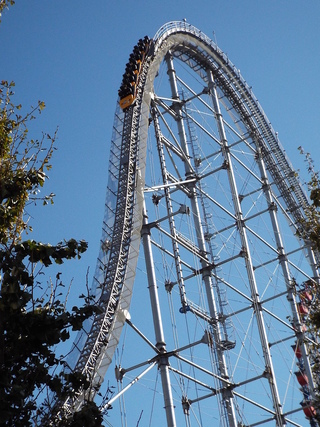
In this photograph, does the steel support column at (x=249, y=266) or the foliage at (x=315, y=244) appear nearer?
the foliage at (x=315, y=244)

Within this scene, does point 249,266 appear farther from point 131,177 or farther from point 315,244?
point 315,244

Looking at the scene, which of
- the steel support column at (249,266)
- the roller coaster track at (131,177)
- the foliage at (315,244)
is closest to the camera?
the foliage at (315,244)

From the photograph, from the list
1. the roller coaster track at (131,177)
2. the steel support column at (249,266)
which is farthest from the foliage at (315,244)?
the steel support column at (249,266)

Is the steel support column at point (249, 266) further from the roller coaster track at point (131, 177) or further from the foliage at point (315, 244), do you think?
the foliage at point (315, 244)

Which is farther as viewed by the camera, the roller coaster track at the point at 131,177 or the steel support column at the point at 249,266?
the steel support column at the point at 249,266

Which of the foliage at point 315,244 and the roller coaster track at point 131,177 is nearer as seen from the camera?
the foliage at point 315,244

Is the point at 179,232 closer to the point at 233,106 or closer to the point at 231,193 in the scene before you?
the point at 231,193

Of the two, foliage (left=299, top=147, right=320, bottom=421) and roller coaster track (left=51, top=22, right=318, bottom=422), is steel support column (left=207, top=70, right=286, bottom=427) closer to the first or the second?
roller coaster track (left=51, top=22, right=318, bottom=422)

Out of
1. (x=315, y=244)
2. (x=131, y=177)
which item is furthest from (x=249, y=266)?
(x=315, y=244)

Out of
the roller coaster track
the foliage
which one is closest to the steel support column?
the roller coaster track

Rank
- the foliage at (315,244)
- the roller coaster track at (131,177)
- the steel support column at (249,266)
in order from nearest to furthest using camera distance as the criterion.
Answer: the foliage at (315,244) < the roller coaster track at (131,177) < the steel support column at (249,266)

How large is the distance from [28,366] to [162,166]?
40.7 ft

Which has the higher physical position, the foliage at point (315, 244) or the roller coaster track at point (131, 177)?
the roller coaster track at point (131, 177)

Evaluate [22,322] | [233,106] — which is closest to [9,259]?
[22,322]
